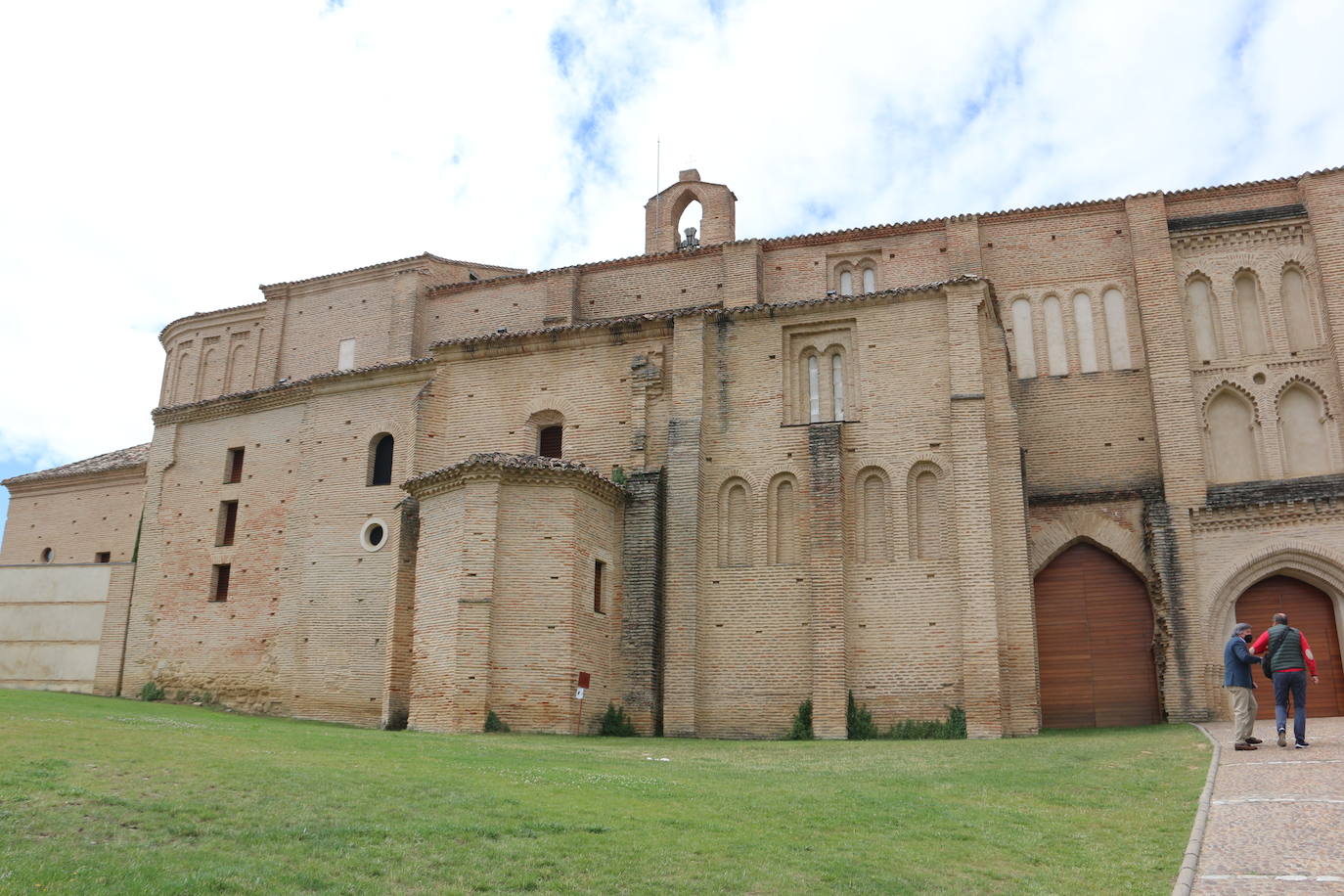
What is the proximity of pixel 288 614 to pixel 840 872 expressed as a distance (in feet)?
69.5

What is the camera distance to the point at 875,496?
22.8 meters

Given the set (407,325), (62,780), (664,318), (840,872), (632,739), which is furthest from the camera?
(407,325)

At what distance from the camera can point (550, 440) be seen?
25906mm

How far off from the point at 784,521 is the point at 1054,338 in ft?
29.1

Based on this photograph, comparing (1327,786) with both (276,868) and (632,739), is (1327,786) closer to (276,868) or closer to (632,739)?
(276,868)

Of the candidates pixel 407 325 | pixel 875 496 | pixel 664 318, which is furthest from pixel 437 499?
pixel 407 325

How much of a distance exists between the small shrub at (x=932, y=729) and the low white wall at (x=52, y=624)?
2072cm

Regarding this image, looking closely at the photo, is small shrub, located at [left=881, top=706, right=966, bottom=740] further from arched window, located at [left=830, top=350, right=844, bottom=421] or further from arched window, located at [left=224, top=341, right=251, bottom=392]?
arched window, located at [left=224, top=341, right=251, bottom=392]

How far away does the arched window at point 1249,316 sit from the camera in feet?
83.4

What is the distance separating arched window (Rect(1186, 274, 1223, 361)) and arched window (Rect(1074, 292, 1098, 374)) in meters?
2.10

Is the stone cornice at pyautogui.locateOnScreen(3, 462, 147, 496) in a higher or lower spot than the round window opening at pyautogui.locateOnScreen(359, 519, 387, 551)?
higher

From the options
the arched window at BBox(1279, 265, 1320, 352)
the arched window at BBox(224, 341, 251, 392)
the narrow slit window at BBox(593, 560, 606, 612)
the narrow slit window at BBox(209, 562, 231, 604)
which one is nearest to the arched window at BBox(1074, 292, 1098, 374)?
the arched window at BBox(1279, 265, 1320, 352)

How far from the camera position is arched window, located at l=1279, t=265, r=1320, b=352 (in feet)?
82.7

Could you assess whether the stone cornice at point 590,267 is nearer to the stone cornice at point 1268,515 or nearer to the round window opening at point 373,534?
the round window opening at point 373,534
